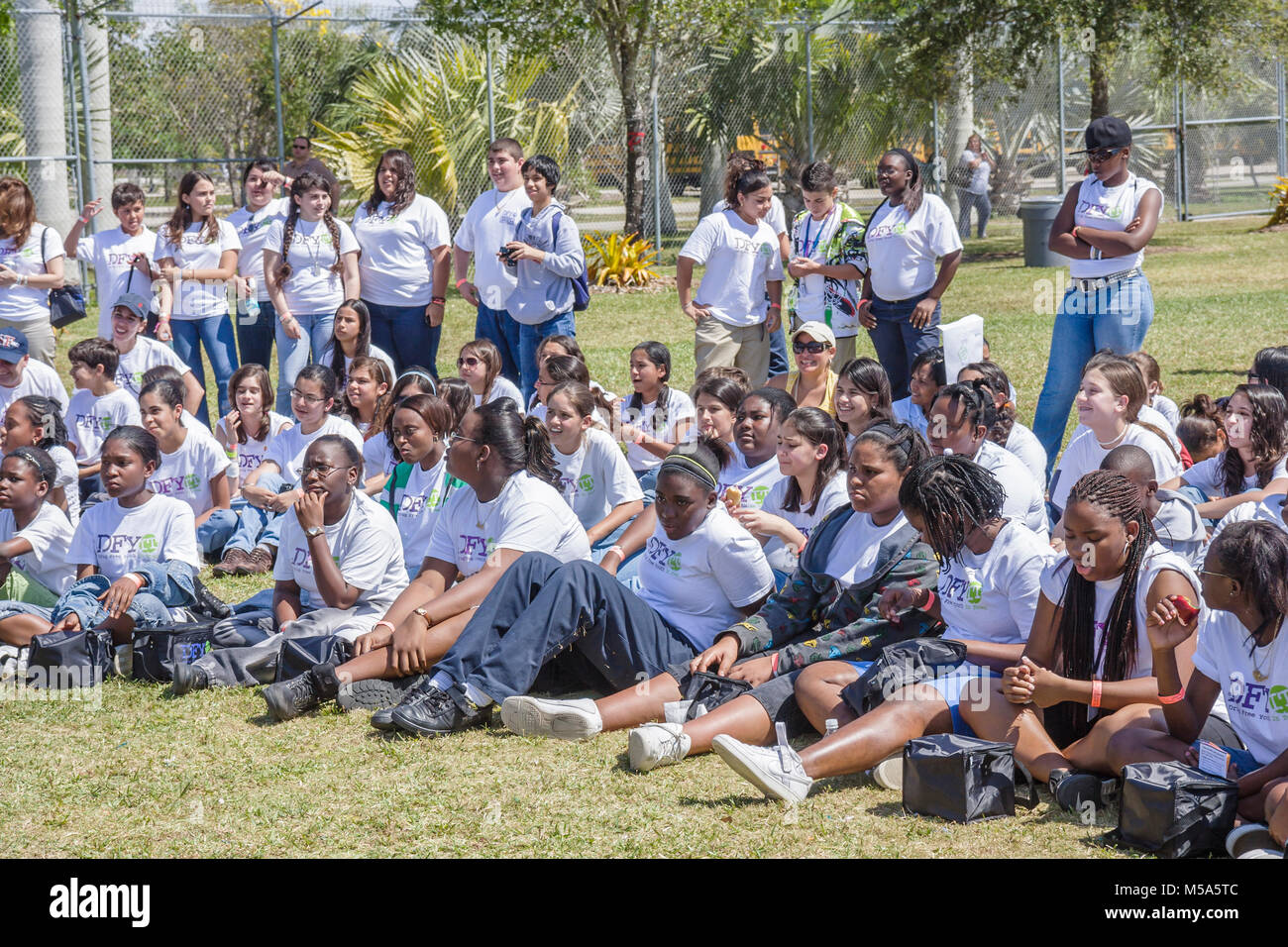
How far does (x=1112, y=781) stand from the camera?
13.6 feet

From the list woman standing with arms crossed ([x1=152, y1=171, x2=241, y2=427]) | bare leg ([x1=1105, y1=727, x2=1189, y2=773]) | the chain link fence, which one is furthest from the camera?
the chain link fence

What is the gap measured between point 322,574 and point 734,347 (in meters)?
3.99

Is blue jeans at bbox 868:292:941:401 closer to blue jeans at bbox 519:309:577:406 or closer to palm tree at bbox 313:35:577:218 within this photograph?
blue jeans at bbox 519:309:577:406

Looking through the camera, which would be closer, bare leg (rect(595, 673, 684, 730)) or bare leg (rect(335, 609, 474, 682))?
bare leg (rect(595, 673, 684, 730))

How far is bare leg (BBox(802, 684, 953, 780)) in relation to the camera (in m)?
4.47

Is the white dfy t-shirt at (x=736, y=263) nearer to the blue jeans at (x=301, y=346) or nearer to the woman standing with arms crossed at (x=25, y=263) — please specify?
the blue jeans at (x=301, y=346)

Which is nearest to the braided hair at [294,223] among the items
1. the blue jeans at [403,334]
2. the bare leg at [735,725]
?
the blue jeans at [403,334]

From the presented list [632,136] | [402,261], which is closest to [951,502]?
[402,261]

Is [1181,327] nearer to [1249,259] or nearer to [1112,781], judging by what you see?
[1249,259]

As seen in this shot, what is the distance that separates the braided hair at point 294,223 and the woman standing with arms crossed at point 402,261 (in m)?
0.15

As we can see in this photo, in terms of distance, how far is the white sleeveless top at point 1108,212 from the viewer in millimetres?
7473

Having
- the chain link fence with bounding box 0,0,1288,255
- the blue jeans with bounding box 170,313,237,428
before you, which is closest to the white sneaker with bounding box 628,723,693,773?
the blue jeans with bounding box 170,313,237,428

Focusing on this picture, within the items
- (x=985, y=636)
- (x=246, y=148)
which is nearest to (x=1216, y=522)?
(x=985, y=636)

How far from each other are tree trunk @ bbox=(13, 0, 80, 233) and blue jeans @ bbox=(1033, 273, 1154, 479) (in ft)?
36.2
